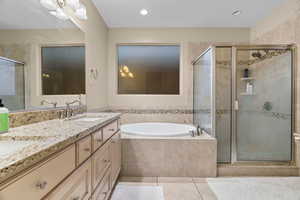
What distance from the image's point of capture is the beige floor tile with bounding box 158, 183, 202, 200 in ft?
6.13

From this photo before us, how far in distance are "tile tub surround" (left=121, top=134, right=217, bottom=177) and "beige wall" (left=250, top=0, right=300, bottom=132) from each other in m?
1.31

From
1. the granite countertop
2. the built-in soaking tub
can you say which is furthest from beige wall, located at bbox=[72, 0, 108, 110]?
the granite countertop

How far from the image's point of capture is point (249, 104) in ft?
8.98

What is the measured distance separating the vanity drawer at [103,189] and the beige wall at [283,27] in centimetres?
252

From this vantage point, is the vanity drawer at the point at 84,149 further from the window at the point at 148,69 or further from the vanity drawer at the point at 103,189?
the window at the point at 148,69

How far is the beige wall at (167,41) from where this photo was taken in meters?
3.50

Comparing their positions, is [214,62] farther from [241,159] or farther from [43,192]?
[43,192]

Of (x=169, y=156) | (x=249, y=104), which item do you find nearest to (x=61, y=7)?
(x=169, y=156)

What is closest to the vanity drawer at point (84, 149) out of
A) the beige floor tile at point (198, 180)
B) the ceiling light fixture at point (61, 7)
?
the ceiling light fixture at point (61, 7)

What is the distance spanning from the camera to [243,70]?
2916 mm

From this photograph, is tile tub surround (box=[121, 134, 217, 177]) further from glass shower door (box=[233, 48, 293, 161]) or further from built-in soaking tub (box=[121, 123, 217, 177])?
glass shower door (box=[233, 48, 293, 161])

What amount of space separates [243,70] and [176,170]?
1937 mm

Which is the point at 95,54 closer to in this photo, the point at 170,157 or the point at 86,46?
the point at 86,46

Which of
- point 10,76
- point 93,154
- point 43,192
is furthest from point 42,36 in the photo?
point 43,192
